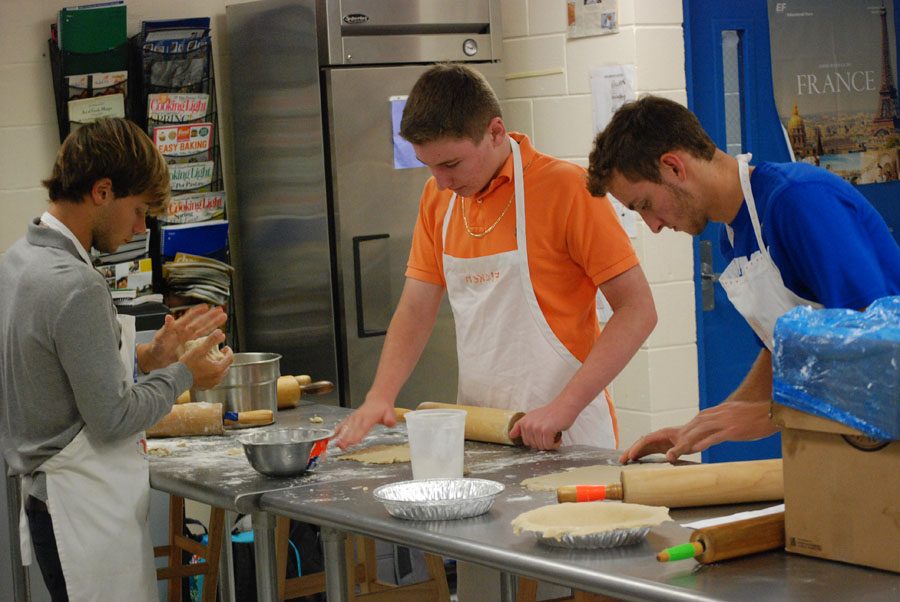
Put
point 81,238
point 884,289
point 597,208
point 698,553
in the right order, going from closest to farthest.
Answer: point 698,553, point 884,289, point 81,238, point 597,208

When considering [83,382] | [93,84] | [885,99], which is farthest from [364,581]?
[885,99]

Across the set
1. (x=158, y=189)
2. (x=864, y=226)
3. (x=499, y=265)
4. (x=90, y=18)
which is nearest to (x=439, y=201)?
(x=499, y=265)

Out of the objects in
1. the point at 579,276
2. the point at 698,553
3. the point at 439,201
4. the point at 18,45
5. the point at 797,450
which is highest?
the point at 18,45

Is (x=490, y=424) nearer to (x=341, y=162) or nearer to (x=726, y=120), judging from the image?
(x=341, y=162)

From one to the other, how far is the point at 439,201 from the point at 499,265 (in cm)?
30

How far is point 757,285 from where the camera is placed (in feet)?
7.59

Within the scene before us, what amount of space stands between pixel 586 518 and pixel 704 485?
239mm

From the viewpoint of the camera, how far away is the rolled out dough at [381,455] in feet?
9.02

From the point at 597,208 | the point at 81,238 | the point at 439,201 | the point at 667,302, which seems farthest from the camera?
the point at 667,302

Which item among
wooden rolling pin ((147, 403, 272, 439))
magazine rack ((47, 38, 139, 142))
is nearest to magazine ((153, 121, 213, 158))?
magazine rack ((47, 38, 139, 142))

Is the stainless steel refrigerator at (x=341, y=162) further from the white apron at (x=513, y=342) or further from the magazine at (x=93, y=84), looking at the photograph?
the white apron at (x=513, y=342)

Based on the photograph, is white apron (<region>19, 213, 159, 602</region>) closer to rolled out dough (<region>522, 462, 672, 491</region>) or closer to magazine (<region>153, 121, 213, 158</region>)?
rolled out dough (<region>522, 462, 672, 491</region>)

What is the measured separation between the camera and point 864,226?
2.15m

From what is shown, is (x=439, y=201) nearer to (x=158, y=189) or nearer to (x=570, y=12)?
(x=158, y=189)
